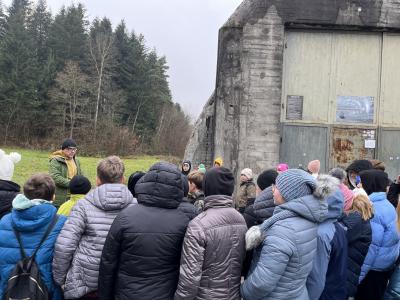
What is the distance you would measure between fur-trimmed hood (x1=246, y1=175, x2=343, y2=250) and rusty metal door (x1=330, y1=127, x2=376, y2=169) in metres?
7.13

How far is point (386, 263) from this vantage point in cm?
496

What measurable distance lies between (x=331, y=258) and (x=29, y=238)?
8.53 feet

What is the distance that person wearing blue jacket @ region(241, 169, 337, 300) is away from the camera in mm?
3498

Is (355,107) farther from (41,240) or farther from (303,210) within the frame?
(41,240)

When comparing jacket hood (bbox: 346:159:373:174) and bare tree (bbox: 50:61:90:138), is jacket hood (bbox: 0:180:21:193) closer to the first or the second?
jacket hood (bbox: 346:159:373:174)

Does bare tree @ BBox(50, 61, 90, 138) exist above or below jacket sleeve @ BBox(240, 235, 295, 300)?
above

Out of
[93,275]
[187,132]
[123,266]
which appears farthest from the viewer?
[187,132]

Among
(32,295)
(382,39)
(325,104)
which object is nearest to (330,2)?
(382,39)

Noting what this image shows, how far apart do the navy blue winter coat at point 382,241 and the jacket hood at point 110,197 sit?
260 cm

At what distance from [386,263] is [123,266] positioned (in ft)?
9.55

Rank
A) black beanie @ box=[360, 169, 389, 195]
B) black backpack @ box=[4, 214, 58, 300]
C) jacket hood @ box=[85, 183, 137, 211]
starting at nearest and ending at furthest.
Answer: black backpack @ box=[4, 214, 58, 300] < jacket hood @ box=[85, 183, 137, 211] < black beanie @ box=[360, 169, 389, 195]

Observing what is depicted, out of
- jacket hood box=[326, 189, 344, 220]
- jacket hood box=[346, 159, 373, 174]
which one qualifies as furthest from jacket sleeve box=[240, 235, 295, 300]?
jacket hood box=[346, 159, 373, 174]

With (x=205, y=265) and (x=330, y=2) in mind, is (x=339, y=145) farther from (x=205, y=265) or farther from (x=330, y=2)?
(x=205, y=265)

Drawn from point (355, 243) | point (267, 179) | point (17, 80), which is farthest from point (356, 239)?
point (17, 80)
